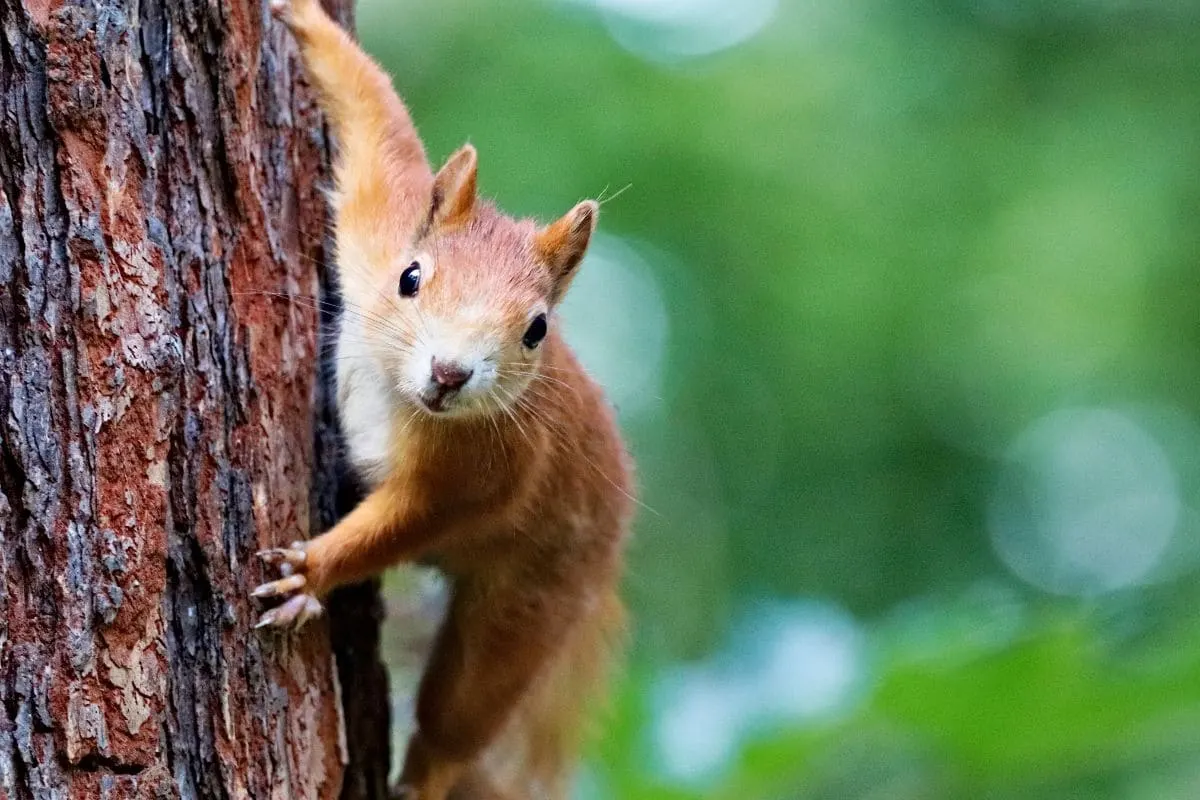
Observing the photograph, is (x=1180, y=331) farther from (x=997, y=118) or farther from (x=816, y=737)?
(x=816, y=737)

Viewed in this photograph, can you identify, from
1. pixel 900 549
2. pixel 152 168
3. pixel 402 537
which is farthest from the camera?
pixel 900 549

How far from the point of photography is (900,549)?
6.43 metres

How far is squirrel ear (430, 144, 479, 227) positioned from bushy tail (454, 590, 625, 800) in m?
1.18

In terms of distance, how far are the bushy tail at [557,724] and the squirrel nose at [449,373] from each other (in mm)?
1257

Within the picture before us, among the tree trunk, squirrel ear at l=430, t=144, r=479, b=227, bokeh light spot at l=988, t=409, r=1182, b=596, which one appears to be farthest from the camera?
bokeh light spot at l=988, t=409, r=1182, b=596

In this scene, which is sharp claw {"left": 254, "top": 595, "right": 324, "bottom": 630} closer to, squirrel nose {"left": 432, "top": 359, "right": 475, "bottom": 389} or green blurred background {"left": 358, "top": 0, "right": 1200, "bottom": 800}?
squirrel nose {"left": 432, "top": 359, "right": 475, "bottom": 389}

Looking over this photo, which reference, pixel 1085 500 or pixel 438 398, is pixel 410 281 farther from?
pixel 1085 500

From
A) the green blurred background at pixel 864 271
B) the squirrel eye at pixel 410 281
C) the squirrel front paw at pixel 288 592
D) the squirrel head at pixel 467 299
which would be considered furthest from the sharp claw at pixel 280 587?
the green blurred background at pixel 864 271

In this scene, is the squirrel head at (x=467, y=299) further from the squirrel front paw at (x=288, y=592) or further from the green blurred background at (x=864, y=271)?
the green blurred background at (x=864, y=271)

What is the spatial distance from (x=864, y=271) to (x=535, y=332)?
11.2 ft

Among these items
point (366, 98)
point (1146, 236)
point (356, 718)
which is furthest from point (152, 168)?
point (1146, 236)

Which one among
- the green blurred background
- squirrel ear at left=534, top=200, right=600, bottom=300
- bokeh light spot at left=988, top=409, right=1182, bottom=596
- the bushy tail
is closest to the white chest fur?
squirrel ear at left=534, top=200, right=600, bottom=300

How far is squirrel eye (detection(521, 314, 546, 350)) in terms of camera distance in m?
2.39

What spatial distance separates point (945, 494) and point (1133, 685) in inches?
153
